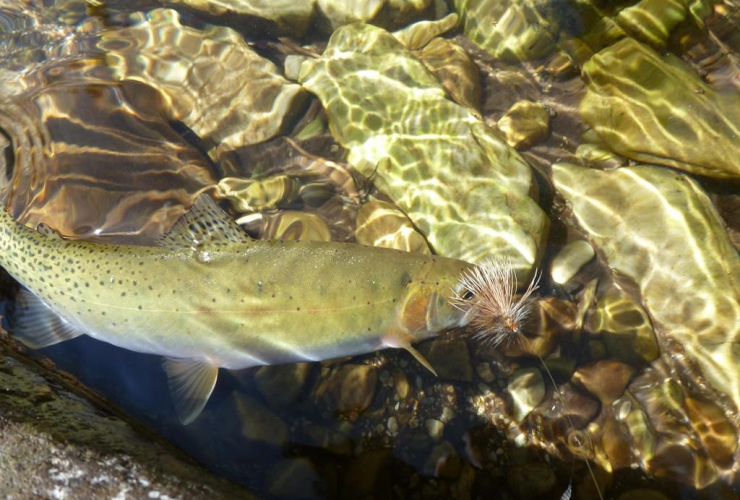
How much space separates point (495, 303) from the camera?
3.82 metres

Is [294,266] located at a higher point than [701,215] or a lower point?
lower

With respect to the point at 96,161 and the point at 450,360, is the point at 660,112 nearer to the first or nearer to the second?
the point at 450,360

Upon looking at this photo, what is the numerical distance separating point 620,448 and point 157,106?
5760 millimetres

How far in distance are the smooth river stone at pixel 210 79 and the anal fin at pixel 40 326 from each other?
2310 mm

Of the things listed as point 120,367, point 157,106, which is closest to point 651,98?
point 157,106

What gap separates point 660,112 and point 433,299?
337cm

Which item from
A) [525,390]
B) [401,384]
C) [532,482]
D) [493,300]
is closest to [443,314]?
[493,300]

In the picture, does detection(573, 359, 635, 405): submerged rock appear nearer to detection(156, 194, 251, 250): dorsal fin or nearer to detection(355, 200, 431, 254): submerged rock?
detection(355, 200, 431, 254): submerged rock

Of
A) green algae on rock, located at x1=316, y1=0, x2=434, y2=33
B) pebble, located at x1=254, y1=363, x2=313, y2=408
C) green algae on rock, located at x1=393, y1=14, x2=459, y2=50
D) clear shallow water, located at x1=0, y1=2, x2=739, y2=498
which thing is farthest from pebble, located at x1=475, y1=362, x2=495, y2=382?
green algae on rock, located at x1=316, y1=0, x2=434, y2=33

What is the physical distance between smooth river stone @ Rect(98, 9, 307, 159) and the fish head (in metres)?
2.77

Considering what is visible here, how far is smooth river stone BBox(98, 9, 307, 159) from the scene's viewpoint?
17.7 ft

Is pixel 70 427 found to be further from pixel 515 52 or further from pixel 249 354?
pixel 515 52

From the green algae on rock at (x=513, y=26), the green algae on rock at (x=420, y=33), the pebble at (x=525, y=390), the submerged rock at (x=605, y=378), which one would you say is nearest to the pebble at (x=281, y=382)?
the pebble at (x=525, y=390)

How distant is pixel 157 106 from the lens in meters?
5.32
